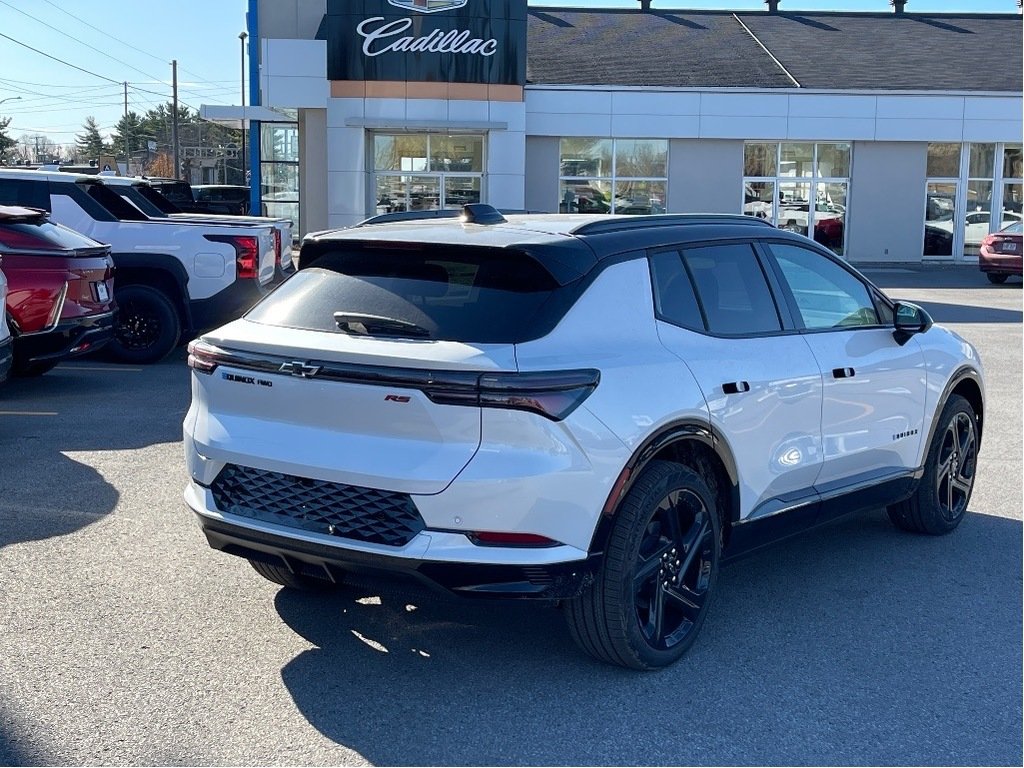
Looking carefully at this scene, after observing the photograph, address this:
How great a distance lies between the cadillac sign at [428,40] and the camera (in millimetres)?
25594

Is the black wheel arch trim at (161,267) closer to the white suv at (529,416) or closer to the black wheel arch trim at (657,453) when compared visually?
the white suv at (529,416)

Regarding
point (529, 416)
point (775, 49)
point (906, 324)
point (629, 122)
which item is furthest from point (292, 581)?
point (775, 49)

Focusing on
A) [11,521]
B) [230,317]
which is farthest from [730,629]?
[230,317]

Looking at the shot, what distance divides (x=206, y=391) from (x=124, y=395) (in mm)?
6208

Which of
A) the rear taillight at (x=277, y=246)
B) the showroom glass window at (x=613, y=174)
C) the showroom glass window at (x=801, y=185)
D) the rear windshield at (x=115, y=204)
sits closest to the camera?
the rear windshield at (x=115, y=204)

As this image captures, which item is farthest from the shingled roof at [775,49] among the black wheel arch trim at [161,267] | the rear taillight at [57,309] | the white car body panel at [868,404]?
the white car body panel at [868,404]

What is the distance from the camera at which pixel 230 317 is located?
1242cm

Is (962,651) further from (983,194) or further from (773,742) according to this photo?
(983,194)

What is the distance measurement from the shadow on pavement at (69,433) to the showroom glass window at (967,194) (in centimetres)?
2425

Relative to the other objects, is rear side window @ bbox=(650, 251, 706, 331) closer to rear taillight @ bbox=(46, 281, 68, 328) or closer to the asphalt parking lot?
the asphalt parking lot

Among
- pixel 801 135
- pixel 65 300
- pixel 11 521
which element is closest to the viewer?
pixel 11 521

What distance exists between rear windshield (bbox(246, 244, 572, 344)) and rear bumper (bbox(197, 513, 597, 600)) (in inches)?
31.3

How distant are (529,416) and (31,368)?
7726mm

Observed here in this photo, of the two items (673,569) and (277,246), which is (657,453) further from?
(277,246)
